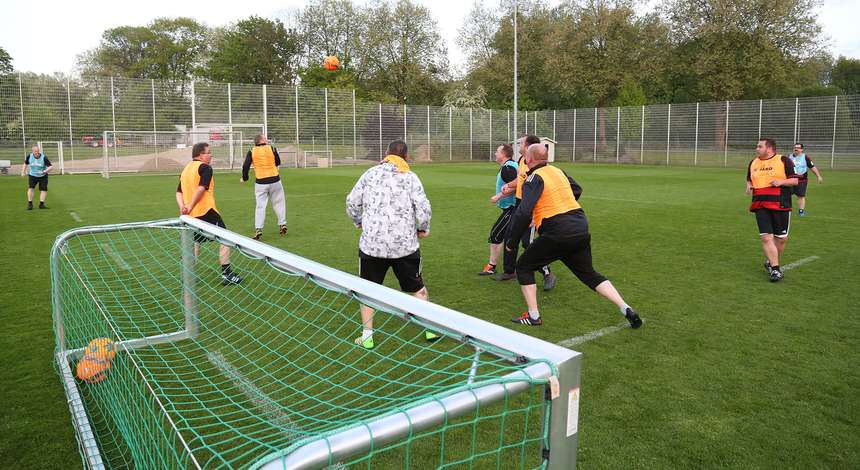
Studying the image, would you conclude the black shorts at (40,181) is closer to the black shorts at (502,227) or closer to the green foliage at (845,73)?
the black shorts at (502,227)

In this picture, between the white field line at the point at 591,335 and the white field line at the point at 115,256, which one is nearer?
the white field line at the point at 591,335

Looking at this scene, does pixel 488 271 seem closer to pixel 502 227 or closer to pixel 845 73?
pixel 502 227

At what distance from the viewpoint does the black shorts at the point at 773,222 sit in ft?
25.1

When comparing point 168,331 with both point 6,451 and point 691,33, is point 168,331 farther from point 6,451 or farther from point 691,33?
point 691,33

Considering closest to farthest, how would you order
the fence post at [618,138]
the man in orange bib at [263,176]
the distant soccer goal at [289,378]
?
the distant soccer goal at [289,378]
the man in orange bib at [263,176]
the fence post at [618,138]

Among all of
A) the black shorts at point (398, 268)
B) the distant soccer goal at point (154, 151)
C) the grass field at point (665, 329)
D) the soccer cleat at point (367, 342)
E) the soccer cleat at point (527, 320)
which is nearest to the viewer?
the grass field at point (665, 329)

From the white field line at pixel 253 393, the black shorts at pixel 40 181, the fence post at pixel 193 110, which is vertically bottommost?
the white field line at pixel 253 393

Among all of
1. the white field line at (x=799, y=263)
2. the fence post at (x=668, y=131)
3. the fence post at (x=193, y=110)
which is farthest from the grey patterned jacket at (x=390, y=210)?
the fence post at (x=668, y=131)

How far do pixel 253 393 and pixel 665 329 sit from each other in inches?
147

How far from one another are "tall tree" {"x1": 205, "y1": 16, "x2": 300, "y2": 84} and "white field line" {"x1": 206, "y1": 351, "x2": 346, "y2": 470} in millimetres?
62389

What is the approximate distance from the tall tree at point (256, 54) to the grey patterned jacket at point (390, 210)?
6209 centimetres

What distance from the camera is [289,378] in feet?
14.8

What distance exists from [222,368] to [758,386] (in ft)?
12.9

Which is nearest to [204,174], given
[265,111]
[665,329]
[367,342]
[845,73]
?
[367,342]
